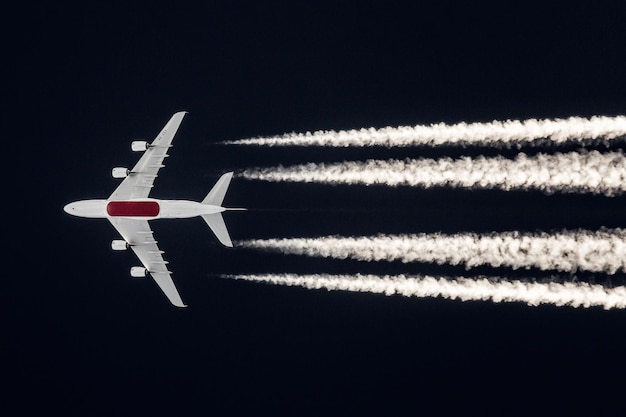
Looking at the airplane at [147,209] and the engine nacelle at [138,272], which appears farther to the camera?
the engine nacelle at [138,272]

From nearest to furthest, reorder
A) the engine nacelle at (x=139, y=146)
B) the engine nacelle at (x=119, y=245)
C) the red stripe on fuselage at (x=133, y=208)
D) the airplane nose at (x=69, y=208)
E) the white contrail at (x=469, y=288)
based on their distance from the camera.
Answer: the white contrail at (x=469, y=288)
the engine nacelle at (x=139, y=146)
the red stripe on fuselage at (x=133, y=208)
the engine nacelle at (x=119, y=245)
the airplane nose at (x=69, y=208)

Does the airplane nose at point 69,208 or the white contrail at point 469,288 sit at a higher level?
the airplane nose at point 69,208

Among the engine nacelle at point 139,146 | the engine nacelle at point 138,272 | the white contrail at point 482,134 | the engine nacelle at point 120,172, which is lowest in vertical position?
the engine nacelle at point 138,272

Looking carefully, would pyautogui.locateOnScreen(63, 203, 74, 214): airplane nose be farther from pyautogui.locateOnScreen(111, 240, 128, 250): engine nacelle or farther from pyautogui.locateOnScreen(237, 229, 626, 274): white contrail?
pyautogui.locateOnScreen(237, 229, 626, 274): white contrail

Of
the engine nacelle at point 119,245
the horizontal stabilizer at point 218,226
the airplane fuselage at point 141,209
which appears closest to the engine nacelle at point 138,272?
the engine nacelle at point 119,245

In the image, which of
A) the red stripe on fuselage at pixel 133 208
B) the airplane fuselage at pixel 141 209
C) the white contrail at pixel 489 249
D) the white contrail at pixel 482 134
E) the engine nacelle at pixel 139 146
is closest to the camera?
the white contrail at pixel 489 249

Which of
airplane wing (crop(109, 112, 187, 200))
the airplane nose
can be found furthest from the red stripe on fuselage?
the airplane nose

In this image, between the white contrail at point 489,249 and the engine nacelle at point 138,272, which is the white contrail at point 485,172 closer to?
the white contrail at point 489,249
